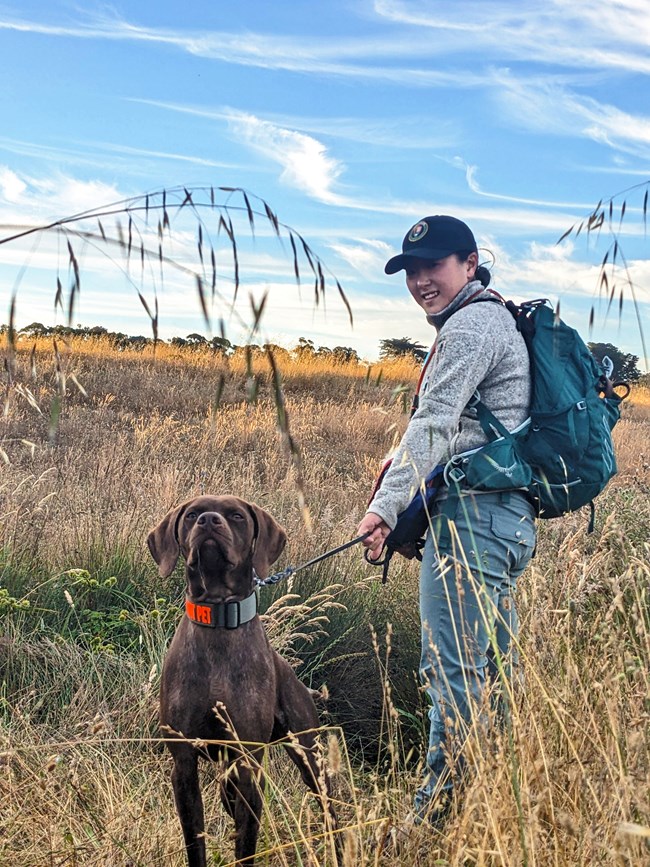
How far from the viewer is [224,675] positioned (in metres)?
3.09

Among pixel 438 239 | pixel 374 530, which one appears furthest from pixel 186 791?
pixel 438 239

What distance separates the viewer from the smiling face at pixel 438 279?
3.60m

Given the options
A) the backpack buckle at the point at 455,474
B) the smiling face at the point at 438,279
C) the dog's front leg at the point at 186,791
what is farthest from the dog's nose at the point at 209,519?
the smiling face at the point at 438,279

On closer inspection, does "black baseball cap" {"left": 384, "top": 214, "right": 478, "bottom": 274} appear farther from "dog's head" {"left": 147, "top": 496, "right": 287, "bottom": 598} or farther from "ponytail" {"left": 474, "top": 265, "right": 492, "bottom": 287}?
"dog's head" {"left": 147, "top": 496, "right": 287, "bottom": 598}

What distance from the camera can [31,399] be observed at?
6.59 feet

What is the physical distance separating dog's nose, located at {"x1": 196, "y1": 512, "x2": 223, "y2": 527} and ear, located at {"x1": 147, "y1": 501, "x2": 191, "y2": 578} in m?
0.26

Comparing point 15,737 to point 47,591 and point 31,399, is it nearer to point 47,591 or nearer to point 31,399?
point 47,591

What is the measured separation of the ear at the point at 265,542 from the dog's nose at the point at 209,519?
0.67ft

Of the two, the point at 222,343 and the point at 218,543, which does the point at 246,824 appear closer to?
the point at 218,543

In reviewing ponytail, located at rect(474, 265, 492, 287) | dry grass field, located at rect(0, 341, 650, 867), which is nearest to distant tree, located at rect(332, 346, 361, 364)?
dry grass field, located at rect(0, 341, 650, 867)

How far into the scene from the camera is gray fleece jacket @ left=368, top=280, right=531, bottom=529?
3232 millimetres

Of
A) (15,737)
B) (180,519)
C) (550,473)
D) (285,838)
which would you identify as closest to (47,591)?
(15,737)

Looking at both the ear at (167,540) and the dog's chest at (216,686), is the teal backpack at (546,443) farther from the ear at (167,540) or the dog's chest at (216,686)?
the ear at (167,540)

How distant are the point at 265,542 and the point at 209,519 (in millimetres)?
319
